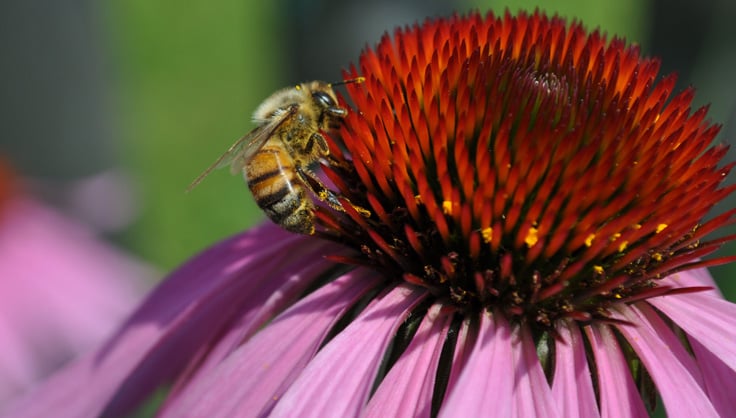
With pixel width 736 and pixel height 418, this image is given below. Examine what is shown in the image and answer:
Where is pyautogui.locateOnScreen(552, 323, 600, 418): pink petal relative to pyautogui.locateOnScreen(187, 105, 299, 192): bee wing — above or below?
below

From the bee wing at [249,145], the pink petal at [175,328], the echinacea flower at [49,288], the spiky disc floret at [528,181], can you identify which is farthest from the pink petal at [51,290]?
the spiky disc floret at [528,181]

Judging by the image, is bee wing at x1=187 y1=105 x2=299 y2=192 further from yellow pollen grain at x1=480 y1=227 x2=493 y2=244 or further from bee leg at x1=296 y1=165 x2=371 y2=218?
yellow pollen grain at x1=480 y1=227 x2=493 y2=244

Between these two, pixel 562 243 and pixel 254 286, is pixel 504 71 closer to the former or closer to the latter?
pixel 562 243

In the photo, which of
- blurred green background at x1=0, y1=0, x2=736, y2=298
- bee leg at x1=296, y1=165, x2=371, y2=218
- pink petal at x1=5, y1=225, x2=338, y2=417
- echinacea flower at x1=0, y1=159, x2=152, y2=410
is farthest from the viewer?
blurred green background at x1=0, y1=0, x2=736, y2=298

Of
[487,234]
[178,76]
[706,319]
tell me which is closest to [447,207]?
[487,234]

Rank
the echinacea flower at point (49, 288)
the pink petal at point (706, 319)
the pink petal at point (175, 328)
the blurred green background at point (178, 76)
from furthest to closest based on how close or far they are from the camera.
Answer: the blurred green background at point (178, 76) < the echinacea flower at point (49, 288) < the pink petal at point (175, 328) < the pink petal at point (706, 319)

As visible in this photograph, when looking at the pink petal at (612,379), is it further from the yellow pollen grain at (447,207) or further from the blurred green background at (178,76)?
the blurred green background at (178,76)

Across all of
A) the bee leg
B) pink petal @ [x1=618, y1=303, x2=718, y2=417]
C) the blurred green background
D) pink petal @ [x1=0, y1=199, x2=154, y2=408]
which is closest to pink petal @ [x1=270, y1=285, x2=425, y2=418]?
the bee leg
